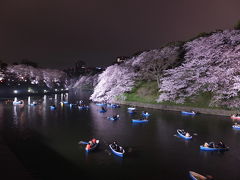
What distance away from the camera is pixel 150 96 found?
4612cm

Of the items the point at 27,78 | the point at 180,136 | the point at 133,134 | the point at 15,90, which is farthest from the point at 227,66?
the point at 27,78

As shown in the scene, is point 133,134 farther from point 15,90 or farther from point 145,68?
point 15,90

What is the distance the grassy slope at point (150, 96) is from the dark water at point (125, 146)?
7574mm

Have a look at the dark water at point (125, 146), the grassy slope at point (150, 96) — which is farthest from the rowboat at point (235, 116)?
the grassy slope at point (150, 96)

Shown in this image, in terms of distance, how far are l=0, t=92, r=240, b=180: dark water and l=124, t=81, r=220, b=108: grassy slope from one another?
7.57 metres

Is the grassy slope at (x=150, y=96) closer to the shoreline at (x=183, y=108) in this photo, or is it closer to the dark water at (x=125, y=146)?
the shoreline at (x=183, y=108)

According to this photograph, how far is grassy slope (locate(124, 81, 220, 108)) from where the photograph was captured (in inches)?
1476

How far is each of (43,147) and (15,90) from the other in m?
61.3

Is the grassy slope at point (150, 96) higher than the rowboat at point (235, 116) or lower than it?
higher

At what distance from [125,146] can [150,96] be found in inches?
1081

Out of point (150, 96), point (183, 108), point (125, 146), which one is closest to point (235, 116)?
point (183, 108)

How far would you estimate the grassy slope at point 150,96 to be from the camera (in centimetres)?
3750

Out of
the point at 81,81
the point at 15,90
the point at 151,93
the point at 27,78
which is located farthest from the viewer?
the point at 81,81

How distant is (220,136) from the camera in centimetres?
2278
